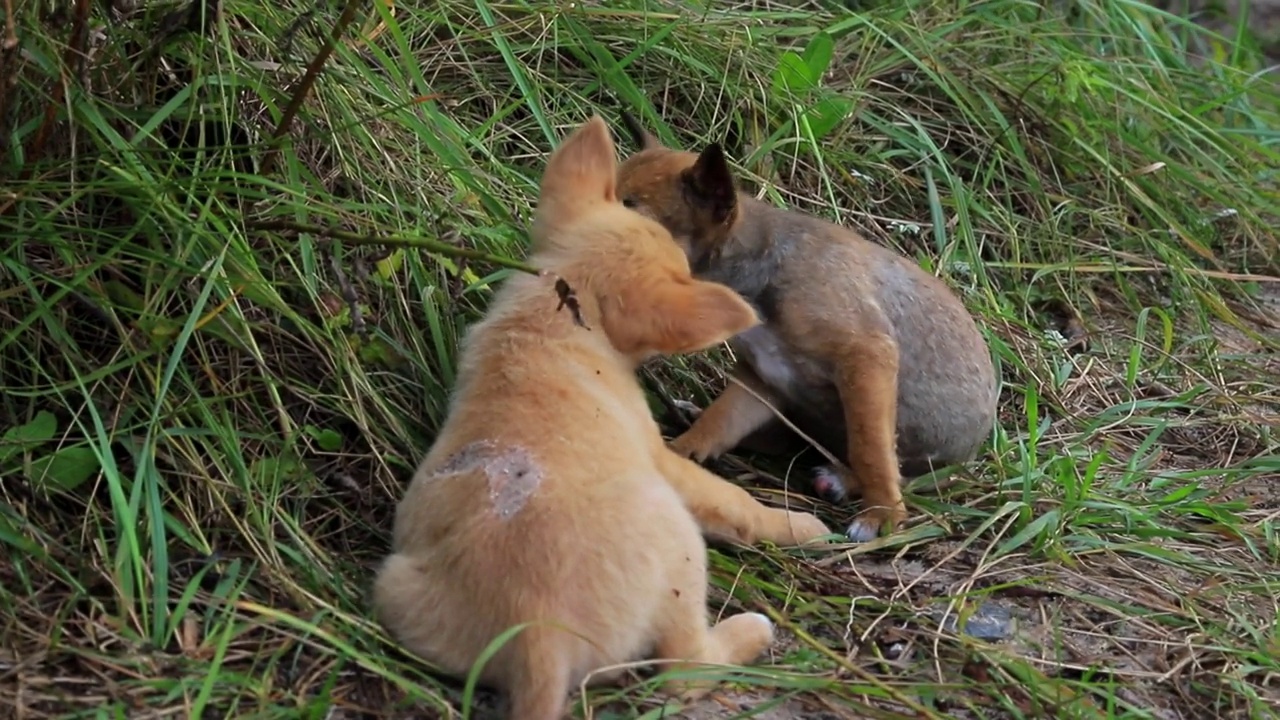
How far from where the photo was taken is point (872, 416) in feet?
13.1

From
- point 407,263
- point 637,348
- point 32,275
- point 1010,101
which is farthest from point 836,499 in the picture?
point 1010,101

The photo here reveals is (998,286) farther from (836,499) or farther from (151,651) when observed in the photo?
(151,651)

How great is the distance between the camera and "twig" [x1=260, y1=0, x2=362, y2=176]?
3.22 m

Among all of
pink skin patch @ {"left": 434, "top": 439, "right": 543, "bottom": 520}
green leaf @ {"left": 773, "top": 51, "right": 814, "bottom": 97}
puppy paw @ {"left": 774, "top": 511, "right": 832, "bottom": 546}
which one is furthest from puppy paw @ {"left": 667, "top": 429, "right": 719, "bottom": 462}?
green leaf @ {"left": 773, "top": 51, "right": 814, "bottom": 97}

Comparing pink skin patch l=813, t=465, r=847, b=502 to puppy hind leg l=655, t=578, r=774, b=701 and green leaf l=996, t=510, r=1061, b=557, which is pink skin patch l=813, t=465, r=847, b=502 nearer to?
green leaf l=996, t=510, r=1061, b=557

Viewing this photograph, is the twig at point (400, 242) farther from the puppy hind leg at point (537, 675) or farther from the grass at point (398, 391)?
the puppy hind leg at point (537, 675)

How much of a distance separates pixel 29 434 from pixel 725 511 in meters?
1.60

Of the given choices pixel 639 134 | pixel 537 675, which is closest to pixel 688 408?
pixel 639 134

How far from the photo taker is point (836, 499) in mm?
4090

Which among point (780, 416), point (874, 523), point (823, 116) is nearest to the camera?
point (874, 523)

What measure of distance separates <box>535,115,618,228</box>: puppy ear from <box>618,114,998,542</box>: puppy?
49 cm

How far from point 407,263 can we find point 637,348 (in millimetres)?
875

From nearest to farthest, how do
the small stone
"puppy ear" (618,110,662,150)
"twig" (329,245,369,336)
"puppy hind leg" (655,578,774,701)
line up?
"puppy hind leg" (655,578,774,701), the small stone, "twig" (329,245,369,336), "puppy ear" (618,110,662,150)

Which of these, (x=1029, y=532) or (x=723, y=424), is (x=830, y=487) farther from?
(x=1029, y=532)
